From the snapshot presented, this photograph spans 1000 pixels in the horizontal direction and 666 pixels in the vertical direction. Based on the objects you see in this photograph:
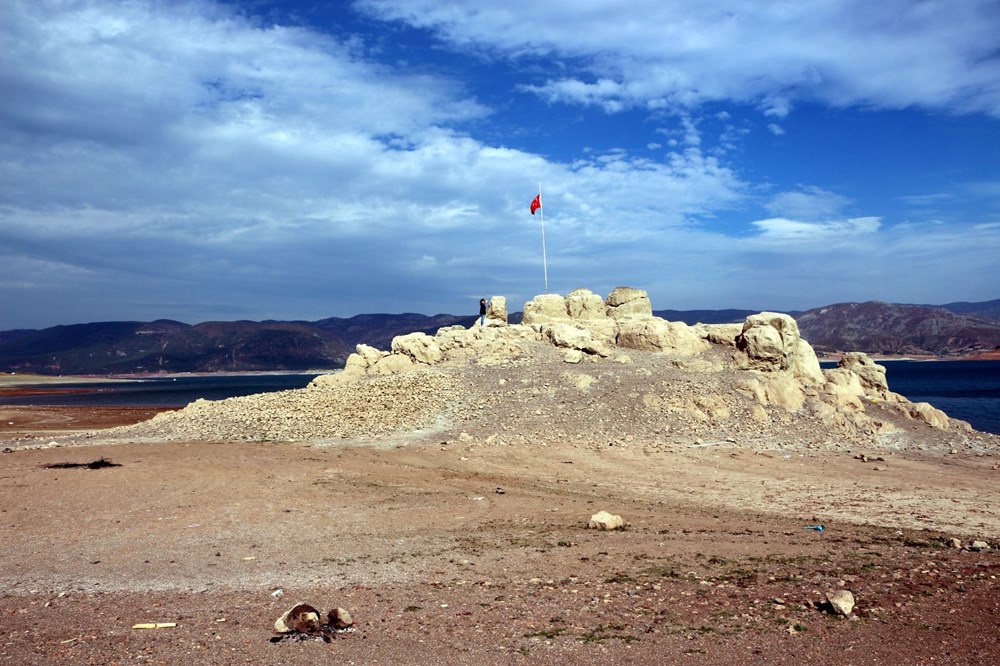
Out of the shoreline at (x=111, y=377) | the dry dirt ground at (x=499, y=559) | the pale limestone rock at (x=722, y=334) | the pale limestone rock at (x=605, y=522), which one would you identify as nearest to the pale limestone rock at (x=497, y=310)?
the pale limestone rock at (x=722, y=334)

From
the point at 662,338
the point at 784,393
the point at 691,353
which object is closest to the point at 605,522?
the point at 784,393

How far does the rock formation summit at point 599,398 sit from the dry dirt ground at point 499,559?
8.36ft

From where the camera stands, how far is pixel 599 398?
2267 centimetres

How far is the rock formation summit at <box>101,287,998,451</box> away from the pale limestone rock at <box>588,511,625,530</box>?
346 inches

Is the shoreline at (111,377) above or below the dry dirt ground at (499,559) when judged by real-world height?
below

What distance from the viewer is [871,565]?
8484mm

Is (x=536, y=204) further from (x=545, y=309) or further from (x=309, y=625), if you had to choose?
(x=309, y=625)

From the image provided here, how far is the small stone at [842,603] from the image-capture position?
22.1ft

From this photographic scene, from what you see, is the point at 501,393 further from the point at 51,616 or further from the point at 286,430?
the point at 51,616

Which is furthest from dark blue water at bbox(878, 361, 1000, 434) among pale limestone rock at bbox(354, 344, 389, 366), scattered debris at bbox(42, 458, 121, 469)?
scattered debris at bbox(42, 458, 121, 469)

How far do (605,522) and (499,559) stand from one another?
8.00ft

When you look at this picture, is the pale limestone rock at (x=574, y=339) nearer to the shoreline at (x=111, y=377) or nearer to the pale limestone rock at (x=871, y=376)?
the pale limestone rock at (x=871, y=376)

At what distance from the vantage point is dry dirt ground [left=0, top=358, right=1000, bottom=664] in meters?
6.31

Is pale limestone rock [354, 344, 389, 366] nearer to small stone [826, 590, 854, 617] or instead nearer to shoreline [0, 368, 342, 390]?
small stone [826, 590, 854, 617]
